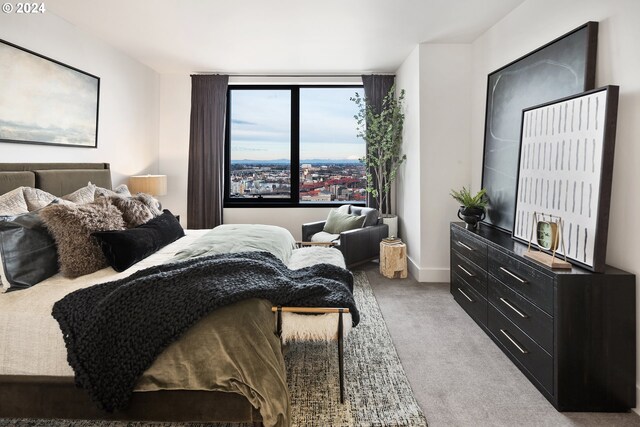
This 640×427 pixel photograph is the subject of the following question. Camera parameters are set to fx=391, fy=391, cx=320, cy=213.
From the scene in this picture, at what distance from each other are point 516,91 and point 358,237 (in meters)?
2.29

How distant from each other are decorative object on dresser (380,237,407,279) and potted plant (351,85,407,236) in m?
0.74

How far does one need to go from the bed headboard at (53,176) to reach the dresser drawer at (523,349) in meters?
3.69

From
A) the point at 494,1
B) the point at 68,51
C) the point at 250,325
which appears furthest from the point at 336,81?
the point at 250,325

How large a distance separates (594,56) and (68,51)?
4.42 metres

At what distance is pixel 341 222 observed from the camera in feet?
16.8

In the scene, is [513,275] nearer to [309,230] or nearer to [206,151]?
[309,230]

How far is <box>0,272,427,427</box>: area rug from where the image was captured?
6.47ft

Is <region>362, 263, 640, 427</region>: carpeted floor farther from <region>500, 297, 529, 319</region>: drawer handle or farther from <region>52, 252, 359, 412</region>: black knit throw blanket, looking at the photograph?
<region>52, 252, 359, 412</region>: black knit throw blanket

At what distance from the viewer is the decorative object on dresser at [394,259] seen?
4.64 meters

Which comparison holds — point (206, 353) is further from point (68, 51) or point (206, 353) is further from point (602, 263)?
point (68, 51)

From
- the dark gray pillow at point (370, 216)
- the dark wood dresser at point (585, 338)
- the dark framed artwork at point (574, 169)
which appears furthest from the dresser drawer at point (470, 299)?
the dark gray pillow at point (370, 216)

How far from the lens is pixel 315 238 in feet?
16.6

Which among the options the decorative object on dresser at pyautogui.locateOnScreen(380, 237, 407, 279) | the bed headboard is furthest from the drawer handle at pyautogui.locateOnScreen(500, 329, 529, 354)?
the bed headboard

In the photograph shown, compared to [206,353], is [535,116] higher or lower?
higher
